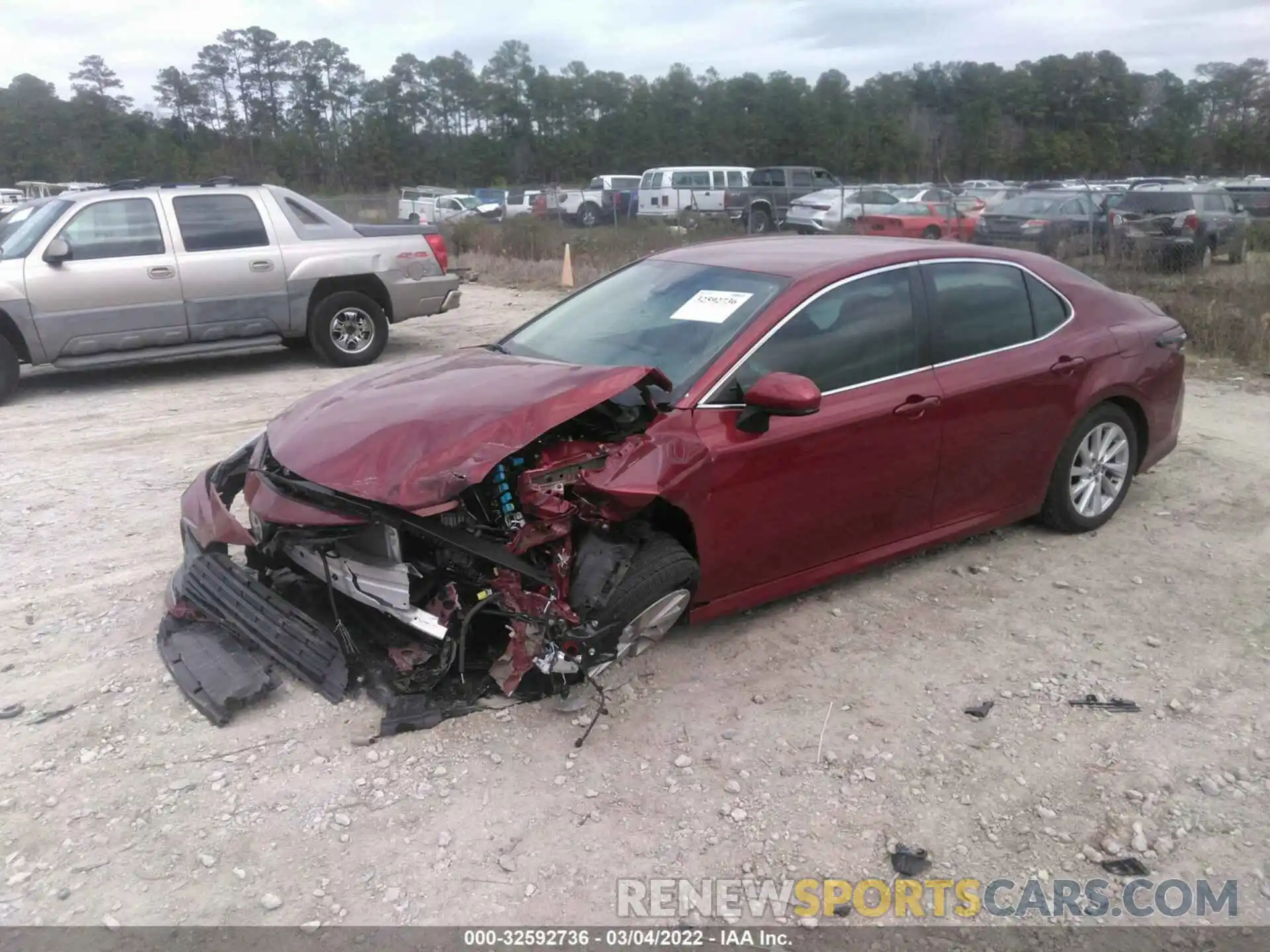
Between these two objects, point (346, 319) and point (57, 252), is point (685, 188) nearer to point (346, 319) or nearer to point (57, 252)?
point (346, 319)

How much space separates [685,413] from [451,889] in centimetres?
185

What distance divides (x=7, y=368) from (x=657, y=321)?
692cm

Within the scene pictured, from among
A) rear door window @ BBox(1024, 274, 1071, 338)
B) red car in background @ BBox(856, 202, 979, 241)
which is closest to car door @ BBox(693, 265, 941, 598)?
rear door window @ BBox(1024, 274, 1071, 338)

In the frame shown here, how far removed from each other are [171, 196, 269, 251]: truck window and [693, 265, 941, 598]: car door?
702 cm

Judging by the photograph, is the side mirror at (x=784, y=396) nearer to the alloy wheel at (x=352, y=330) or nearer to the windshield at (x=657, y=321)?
the windshield at (x=657, y=321)

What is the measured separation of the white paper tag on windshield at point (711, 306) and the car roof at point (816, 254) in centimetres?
21

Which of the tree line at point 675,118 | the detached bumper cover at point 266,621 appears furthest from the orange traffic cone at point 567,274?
the tree line at point 675,118

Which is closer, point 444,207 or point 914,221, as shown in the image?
point 914,221

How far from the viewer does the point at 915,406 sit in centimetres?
437

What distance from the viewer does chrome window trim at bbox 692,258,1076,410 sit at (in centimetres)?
395

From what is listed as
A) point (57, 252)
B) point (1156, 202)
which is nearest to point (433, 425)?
point (57, 252)

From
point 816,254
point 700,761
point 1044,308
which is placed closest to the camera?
point 700,761

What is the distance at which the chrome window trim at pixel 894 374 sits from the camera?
12.9 ft

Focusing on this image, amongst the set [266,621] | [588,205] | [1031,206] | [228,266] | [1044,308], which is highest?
[588,205]
